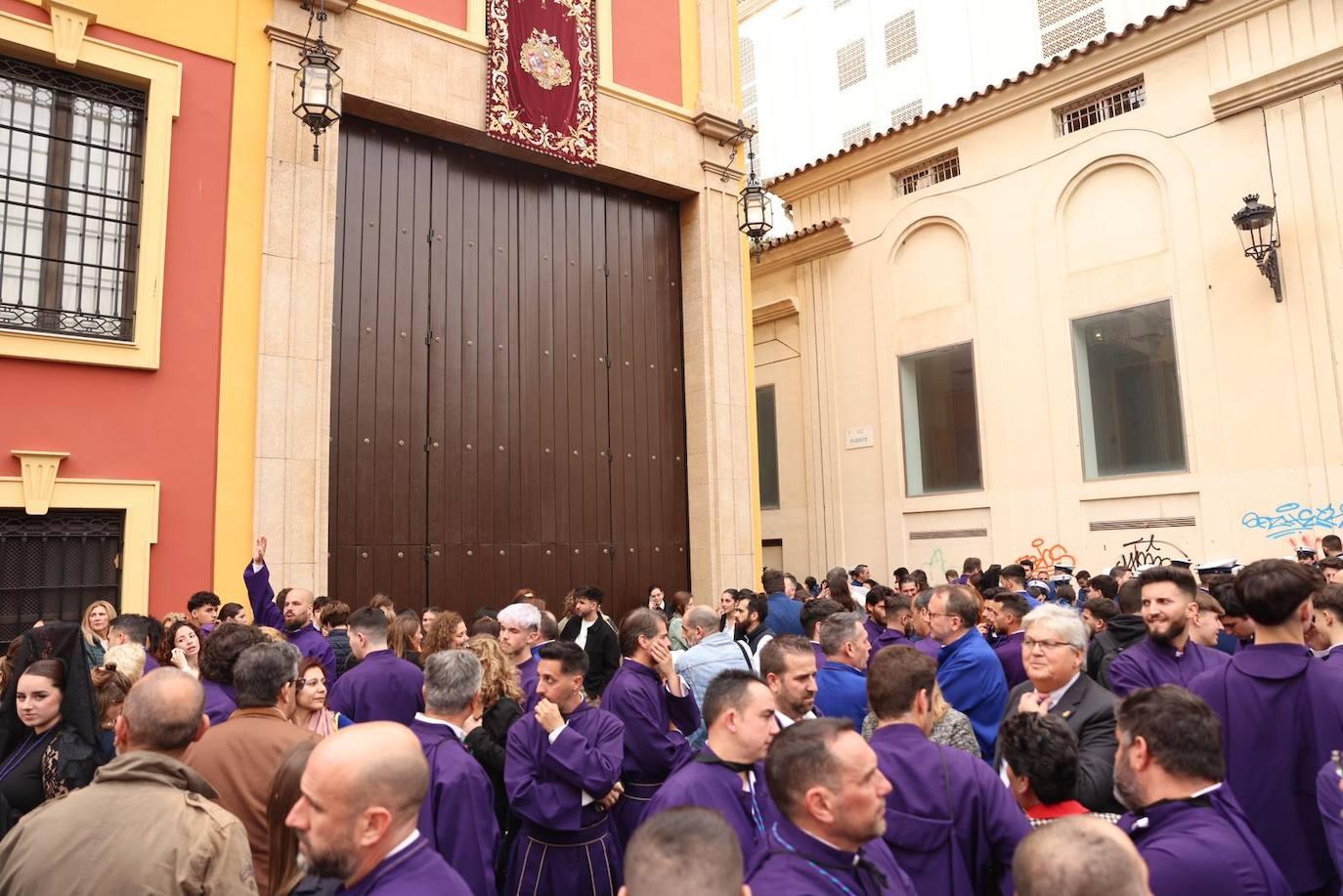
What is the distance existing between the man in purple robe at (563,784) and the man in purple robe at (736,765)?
2.96 ft

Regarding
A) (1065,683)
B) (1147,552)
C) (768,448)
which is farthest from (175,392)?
(1147,552)

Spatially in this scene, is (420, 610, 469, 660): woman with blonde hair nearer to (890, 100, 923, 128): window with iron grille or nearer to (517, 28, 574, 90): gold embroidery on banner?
(517, 28, 574, 90): gold embroidery on banner

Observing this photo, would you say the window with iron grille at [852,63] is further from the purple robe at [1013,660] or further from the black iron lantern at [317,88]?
the purple robe at [1013,660]

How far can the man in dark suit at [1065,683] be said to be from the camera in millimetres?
4008

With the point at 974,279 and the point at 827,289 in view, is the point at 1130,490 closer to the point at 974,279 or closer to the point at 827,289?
the point at 974,279

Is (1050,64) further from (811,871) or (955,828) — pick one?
(811,871)

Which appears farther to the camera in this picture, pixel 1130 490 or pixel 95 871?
pixel 1130 490

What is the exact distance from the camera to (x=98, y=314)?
8953mm

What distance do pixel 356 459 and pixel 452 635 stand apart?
4.97 meters

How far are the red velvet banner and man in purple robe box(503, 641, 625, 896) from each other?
895 centimetres

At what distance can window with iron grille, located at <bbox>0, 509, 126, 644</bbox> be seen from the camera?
8.15 meters

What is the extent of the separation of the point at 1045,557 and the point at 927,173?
22.9 ft

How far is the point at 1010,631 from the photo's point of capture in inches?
259

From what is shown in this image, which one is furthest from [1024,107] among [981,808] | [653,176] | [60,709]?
[60,709]
